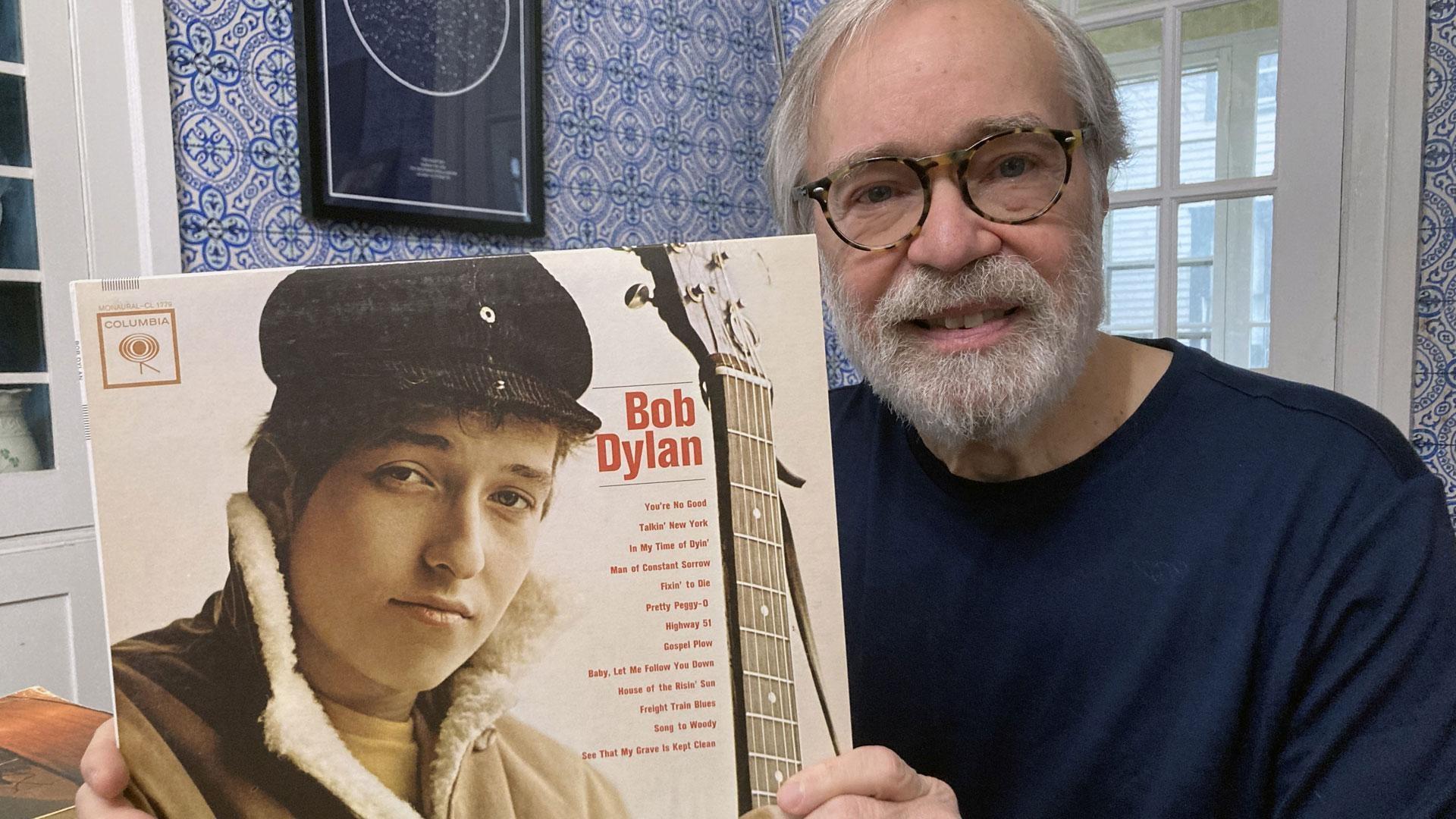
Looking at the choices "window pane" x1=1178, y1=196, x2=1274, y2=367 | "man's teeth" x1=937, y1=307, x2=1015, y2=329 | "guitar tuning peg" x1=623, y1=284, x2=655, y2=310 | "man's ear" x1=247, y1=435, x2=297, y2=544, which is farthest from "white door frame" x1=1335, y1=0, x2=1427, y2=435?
"man's ear" x1=247, y1=435, x2=297, y2=544

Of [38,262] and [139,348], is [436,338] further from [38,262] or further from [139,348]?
[38,262]

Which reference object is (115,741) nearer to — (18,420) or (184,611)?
(184,611)

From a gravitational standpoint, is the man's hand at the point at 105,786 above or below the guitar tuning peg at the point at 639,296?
below

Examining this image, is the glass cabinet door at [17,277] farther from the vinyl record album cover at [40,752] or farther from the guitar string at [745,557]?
the guitar string at [745,557]

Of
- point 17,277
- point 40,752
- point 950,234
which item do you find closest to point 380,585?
point 40,752

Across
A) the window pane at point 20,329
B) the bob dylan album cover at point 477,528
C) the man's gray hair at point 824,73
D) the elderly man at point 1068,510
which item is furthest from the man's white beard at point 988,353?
the window pane at point 20,329

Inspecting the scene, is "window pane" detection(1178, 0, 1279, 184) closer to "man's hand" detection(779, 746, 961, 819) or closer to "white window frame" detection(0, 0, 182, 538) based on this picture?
"man's hand" detection(779, 746, 961, 819)

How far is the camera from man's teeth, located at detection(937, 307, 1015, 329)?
0.80 metres

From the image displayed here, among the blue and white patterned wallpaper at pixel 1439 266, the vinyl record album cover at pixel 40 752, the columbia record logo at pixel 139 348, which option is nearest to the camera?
the columbia record logo at pixel 139 348

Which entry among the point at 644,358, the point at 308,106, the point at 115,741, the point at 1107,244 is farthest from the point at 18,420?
the point at 1107,244

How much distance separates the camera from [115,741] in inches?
20.9

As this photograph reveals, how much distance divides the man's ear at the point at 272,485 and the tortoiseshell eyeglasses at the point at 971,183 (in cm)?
53

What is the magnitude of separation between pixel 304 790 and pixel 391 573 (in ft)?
0.43

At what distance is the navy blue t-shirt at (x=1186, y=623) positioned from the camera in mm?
688
